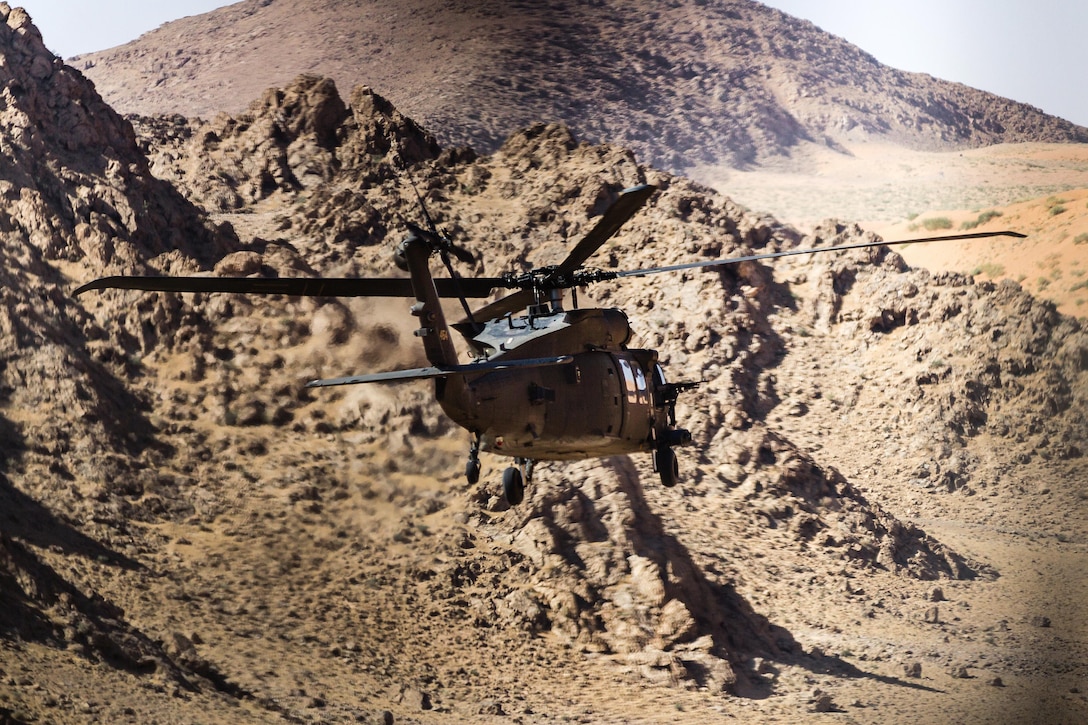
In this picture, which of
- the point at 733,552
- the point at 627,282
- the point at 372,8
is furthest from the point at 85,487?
the point at 372,8

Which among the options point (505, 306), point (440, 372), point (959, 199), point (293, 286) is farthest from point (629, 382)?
point (959, 199)

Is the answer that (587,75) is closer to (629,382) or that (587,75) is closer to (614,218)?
(629,382)

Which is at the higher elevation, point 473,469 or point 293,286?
point 293,286

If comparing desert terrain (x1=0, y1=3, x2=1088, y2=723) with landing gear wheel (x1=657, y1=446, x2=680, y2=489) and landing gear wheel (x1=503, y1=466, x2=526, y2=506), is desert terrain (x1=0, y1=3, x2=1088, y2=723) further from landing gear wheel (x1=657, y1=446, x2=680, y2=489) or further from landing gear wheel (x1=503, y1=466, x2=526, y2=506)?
landing gear wheel (x1=657, y1=446, x2=680, y2=489)

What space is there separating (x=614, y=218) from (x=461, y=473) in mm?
16899

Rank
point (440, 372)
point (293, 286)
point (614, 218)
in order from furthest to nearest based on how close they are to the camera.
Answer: point (293, 286), point (614, 218), point (440, 372)

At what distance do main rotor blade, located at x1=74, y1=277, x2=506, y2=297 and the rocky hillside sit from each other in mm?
38015

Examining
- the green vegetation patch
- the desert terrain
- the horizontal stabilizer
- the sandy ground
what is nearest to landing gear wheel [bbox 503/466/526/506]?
the horizontal stabilizer

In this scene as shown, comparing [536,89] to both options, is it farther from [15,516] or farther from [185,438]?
[15,516]

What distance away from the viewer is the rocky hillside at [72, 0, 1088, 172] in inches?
2665

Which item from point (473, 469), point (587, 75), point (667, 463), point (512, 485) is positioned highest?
point (587, 75)

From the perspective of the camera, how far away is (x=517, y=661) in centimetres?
2734

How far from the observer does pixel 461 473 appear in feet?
103

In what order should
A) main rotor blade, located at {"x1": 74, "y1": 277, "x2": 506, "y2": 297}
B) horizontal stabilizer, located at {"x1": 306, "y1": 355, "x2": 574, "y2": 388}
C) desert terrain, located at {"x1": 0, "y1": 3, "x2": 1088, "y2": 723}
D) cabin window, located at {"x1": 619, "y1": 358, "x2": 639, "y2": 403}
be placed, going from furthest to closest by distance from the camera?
desert terrain, located at {"x1": 0, "y1": 3, "x2": 1088, "y2": 723}
cabin window, located at {"x1": 619, "y1": 358, "x2": 639, "y2": 403}
horizontal stabilizer, located at {"x1": 306, "y1": 355, "x2": 574, "y2": 388}
main rotor blade, located at {"x1": 74, "y1": 277, "x2": 506, "y2": 297}
